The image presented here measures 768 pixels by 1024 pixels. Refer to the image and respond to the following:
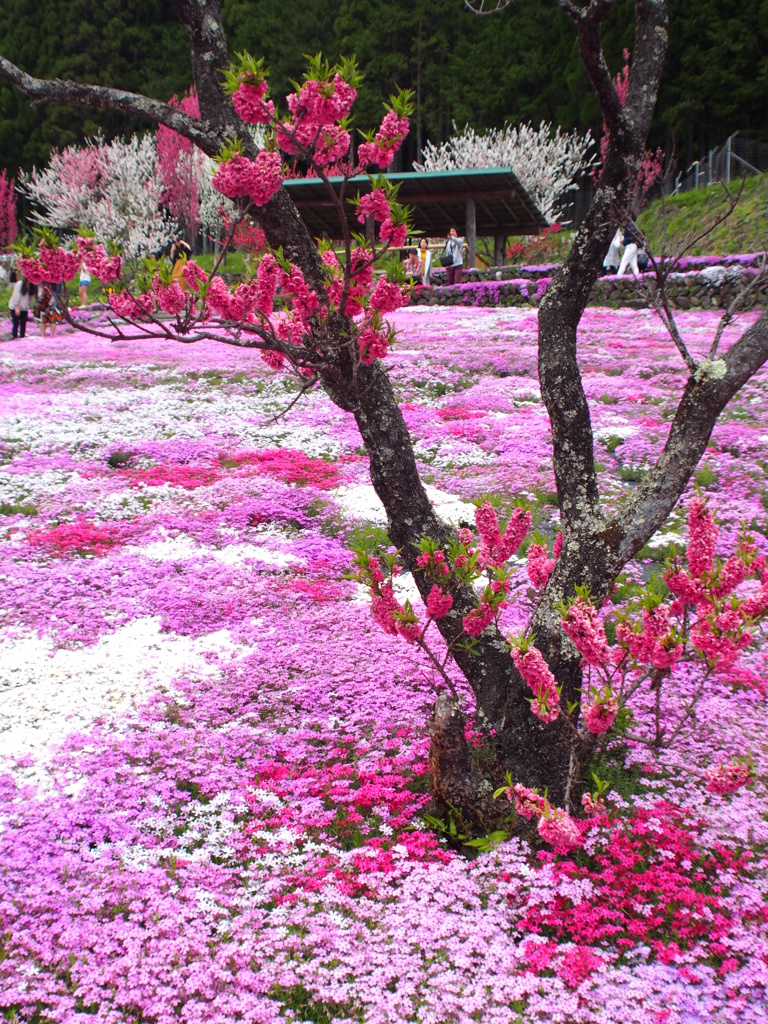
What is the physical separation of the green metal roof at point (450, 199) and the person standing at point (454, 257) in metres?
0.98

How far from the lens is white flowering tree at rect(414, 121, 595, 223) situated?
147 feet

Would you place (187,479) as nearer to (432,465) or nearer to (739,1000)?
(432,465)

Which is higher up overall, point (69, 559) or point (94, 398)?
point (94, 398)

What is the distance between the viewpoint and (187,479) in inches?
451

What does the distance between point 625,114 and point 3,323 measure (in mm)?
29707

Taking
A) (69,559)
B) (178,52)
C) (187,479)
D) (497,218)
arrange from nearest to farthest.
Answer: (69,559), (187,479), (497,218), (178,52)

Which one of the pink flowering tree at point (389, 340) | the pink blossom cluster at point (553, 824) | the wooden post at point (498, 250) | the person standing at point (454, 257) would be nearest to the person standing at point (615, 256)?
the person standing at point (454, 257)

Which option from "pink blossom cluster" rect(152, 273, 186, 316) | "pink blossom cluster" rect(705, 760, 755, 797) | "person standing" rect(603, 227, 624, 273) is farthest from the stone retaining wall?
"pink blossom cluster" rect(705, 760, 755, 797)

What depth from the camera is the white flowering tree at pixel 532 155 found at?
44.8 meters

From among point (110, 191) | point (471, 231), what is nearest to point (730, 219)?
point (471, 231)

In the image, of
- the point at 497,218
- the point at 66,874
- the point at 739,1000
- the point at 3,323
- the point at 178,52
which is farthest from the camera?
the point at 178,52

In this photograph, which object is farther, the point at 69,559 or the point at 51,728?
the point at 69,559

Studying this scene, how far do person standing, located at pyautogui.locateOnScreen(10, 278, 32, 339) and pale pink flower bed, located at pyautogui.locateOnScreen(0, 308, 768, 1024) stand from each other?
49.4ft

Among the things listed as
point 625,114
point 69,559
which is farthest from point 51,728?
point 625,114
